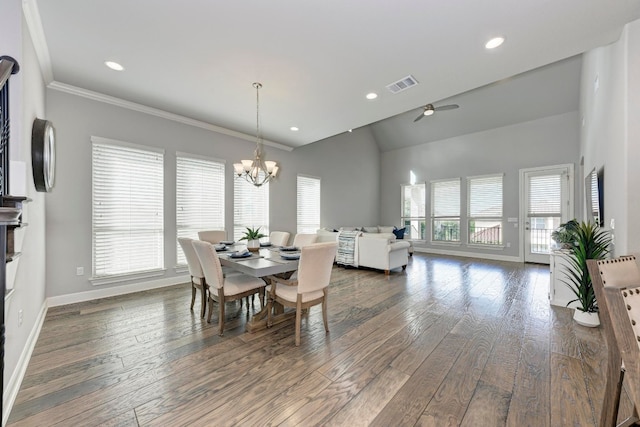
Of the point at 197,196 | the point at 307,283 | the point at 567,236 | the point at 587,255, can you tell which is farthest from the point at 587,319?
the point at 197,196

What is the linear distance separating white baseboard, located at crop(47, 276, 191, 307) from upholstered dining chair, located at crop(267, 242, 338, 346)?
2.65 metres

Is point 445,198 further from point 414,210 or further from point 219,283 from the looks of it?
point 219,283

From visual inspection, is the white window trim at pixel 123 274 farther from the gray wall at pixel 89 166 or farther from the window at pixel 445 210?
the window at pixel 445 210

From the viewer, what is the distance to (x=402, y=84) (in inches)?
133

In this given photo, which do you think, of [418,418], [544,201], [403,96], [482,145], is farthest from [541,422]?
[482,145]

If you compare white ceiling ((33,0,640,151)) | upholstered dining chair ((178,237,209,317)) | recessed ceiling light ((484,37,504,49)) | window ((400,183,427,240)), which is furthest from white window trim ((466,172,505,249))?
upholstered dining chair ((178,237,209,317))

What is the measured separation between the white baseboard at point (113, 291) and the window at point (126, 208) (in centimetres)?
23

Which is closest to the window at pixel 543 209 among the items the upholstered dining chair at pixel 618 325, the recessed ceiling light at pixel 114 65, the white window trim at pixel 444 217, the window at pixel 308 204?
the white window trim at pixel 444 217

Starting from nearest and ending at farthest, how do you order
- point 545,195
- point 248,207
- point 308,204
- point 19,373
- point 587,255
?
point 19,373, point 587,255, point 248,207, point 545,195, point 308,204

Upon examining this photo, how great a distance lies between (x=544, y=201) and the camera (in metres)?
6.39

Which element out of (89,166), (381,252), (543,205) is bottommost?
(381,252)

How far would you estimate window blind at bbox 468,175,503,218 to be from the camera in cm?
705

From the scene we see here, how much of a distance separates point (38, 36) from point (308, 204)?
5.25m

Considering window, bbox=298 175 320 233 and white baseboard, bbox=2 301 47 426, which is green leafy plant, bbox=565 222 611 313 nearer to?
white baseboard, bbox=2 301 47 426
